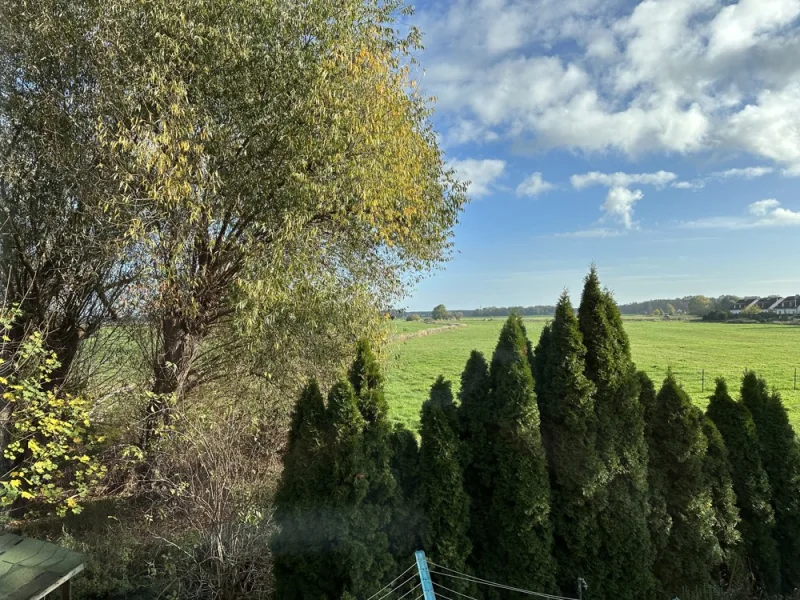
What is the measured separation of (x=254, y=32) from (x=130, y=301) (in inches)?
139

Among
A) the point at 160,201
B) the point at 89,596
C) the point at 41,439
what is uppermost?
the point at 160,201

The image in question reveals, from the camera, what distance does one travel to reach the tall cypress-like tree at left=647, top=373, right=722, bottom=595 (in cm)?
352

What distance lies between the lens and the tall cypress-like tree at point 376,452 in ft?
9.71

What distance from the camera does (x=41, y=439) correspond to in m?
4.96

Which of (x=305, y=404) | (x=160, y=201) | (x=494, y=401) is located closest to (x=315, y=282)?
(x=160, y=201)

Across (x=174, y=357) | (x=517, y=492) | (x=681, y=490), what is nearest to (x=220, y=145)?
(x=174, y=357)

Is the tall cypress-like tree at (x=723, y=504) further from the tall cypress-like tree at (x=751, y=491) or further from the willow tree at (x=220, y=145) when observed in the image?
the willow tree at (x=220, y=145)

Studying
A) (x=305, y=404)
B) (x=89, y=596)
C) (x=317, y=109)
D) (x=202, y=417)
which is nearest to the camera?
(x=305, y=404)

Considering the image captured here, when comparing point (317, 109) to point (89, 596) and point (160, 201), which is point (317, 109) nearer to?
point (160, 201)

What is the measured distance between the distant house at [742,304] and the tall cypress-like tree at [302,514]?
1848 centimetres

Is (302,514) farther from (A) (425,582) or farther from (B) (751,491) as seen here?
(B) (751,491)

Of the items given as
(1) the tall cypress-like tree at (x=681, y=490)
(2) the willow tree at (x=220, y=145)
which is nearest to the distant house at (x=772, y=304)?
(1) the tall cypress-like tree at (x=681, y=490)

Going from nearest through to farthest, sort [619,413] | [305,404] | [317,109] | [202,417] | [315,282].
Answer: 1. [305,404]
2. [619,413]
3. [317,109]
4. [202,417]
5. [315,282]

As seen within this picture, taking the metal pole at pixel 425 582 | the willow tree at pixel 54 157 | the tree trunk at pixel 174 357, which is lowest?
the metal pole at pixel 425 582
